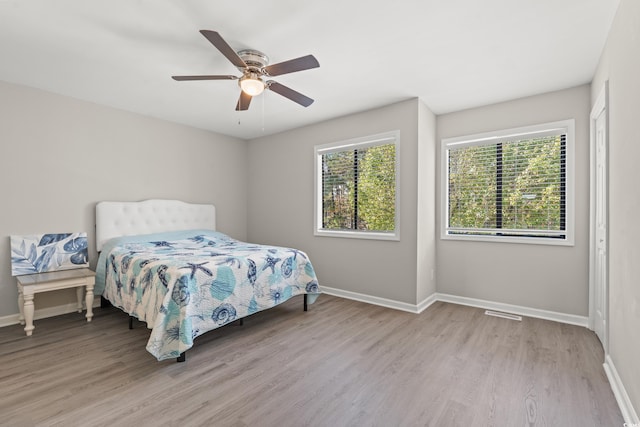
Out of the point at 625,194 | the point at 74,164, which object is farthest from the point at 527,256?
the point at 74,164

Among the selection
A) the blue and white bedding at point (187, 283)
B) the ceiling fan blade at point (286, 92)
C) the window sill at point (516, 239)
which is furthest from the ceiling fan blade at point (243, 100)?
the window sill at point (516, 239)

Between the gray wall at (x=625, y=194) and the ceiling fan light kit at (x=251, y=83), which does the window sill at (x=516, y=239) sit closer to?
the gray wall at (x=625, y=194)

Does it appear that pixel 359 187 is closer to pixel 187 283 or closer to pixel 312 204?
pixel 312 204

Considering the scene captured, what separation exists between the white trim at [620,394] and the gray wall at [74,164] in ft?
16.0

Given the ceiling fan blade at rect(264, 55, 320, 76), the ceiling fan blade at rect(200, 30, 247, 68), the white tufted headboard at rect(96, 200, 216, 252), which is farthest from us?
the white tufted headboard at rect(96, 200, 216, 252)

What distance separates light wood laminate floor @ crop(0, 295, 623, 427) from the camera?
1804mm

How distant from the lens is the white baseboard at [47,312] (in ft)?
10.5

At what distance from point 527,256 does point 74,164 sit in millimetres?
5260

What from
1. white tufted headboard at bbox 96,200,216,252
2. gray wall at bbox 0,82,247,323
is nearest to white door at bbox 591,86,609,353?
white tufted headboard at bbox 96,200,216,252

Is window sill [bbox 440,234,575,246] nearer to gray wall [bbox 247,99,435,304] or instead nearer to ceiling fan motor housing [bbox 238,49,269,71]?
gray wall [bbox 247,99,435,304]

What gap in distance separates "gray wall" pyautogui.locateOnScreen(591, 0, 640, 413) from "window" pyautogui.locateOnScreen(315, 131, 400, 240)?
6.40 feet

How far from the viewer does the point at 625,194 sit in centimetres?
188

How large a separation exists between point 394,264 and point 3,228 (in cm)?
418

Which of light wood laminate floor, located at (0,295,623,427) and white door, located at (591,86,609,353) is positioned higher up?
white door, located at (591,86,609,353)
